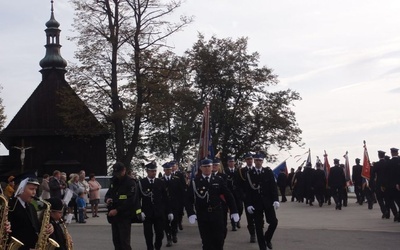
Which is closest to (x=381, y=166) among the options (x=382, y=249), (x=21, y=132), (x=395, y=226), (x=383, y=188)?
(x=383, y=188)

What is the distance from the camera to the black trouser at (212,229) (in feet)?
36.9

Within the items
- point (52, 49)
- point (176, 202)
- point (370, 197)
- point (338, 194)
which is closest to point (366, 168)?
point (370, 197)

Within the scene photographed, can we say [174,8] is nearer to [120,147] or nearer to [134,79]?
[134,79]

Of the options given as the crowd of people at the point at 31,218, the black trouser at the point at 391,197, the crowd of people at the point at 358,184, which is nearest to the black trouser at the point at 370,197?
the crowd of people at the point at 358,184

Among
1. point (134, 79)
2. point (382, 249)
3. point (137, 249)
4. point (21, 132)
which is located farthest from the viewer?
point (21, 132)

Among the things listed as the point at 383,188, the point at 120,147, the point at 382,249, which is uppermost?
the point at 120,147

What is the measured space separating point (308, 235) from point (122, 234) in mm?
6560

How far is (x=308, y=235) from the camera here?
16.5 m

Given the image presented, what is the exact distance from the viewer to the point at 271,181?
46.3 ft

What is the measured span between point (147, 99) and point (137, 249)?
92.8 ft

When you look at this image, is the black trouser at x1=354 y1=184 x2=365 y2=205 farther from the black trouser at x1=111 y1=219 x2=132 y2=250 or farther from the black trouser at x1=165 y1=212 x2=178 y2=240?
the black trouser at x1=111 y1=219 x2=132 y2=250

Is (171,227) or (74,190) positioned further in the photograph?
(74,190)

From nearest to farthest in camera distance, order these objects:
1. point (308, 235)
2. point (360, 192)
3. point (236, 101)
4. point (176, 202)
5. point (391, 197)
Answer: point (308, 235) < point (176, 202) < point (391, 197) < point (360, 192) < point (236, 101)

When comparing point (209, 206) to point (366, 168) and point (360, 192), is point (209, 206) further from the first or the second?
point (360, 192)
